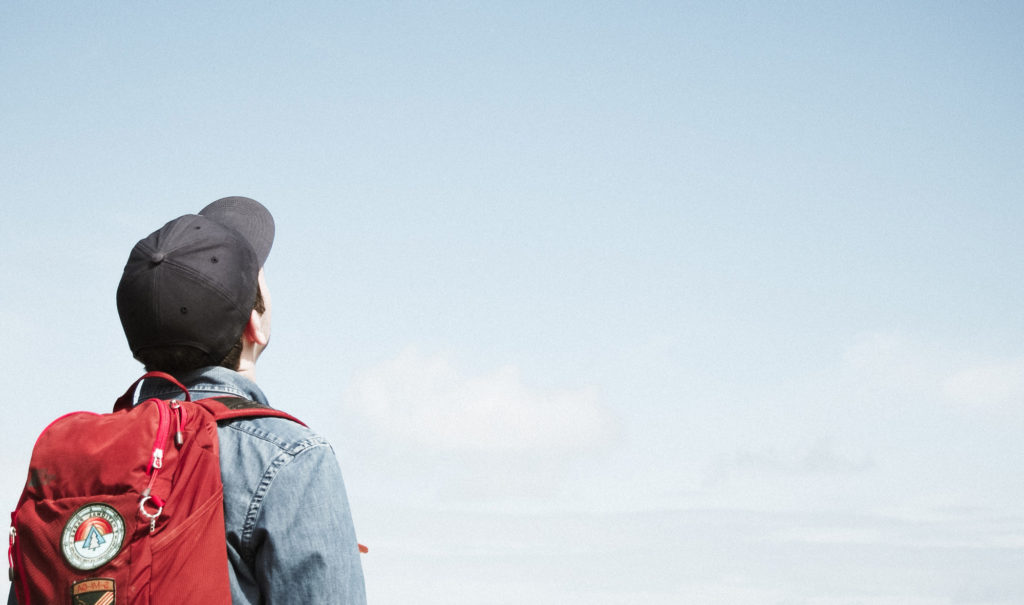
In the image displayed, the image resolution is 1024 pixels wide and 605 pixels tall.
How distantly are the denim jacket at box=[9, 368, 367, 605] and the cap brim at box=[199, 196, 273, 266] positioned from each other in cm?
91

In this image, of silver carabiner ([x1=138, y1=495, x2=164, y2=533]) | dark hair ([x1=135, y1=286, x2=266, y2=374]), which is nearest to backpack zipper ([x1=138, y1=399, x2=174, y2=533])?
A: silver carabiner ([x1=138, y1=495, x2=164, y2=533])

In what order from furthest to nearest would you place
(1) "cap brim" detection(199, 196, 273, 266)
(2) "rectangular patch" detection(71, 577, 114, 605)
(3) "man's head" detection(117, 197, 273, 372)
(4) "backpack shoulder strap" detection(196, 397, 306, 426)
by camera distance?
(1) "cap brim" detection(199, 196, 273, 266) → (3) "man's head" detection(117, 197, 273, 372) → (4) "backpack shoulder strap" detection(196, 397, 306, 426) → (2) "rectangular patch" detection(71, 577, 114, 605)

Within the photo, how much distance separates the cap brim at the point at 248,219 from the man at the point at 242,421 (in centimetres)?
24

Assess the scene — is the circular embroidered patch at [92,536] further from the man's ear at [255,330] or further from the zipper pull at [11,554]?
the man's ear at [255,330]

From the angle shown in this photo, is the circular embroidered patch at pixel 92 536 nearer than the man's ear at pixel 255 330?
Yes

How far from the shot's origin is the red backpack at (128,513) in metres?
3.14

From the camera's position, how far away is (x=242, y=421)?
3.38 metres

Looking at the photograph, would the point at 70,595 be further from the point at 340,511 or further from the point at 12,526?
the point at 340,511

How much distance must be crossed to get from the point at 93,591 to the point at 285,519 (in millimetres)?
570

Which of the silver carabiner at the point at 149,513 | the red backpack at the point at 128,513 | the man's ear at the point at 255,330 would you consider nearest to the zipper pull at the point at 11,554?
the red backpack at the point at 128,513

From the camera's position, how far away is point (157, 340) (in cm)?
351

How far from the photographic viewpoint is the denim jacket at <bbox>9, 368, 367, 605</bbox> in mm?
3197

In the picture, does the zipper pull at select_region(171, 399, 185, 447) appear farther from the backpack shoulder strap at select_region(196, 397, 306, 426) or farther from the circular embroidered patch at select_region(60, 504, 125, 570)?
the circular embroidered patch at select_region(60, 504, 125, 570)

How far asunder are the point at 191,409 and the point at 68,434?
372 millimetres
